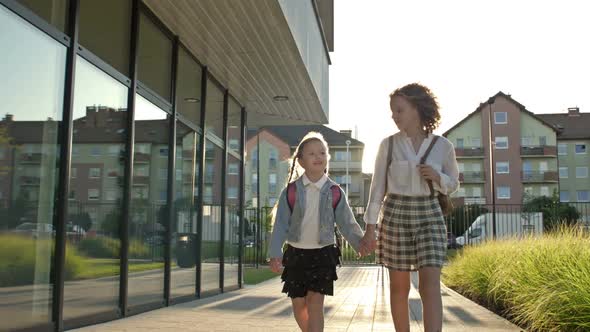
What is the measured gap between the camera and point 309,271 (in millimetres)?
4457

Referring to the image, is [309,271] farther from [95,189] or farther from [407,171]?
[95,189]

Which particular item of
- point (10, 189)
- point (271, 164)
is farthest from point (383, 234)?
point (271, 164)

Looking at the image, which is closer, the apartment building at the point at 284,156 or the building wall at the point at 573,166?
the building wall at the point at 573,166

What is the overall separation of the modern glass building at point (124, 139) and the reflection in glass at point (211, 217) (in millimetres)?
32

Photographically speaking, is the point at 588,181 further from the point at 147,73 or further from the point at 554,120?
the point at 147,73

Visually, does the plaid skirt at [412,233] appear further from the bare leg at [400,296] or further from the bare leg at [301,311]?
the bare leg at [301,311]

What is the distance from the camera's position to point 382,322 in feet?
23.9

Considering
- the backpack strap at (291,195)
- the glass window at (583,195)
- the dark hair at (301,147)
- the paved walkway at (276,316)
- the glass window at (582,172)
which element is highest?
the glass window at (582,172)

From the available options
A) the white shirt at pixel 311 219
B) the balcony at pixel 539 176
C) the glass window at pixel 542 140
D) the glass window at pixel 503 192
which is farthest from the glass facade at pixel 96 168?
the glass window at pixel 542 140

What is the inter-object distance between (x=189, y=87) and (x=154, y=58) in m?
1.66

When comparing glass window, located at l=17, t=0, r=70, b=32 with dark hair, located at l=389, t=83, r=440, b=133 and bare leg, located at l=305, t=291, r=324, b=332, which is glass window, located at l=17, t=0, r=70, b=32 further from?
bare leg, located at l=305, t=291, r=324, b=332

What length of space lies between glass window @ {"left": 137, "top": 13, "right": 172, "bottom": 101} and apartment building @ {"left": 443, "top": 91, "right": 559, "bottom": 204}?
69160mm

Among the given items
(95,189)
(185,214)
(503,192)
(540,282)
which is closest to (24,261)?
(95,189)

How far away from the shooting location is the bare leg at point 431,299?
3.98 meters
